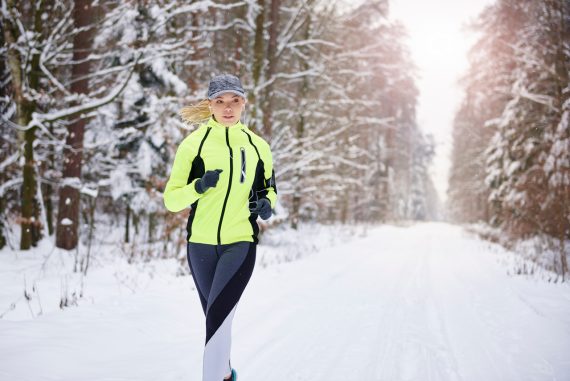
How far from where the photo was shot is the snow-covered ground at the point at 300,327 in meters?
3.31

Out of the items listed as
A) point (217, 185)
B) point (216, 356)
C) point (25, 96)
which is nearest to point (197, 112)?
point (217, 185)

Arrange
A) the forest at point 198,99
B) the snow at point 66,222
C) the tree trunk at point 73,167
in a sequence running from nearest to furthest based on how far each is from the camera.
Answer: the forest at point 198,99, the tree trunk at point 73,167, the snow at point 66,222

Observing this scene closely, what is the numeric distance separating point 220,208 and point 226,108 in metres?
0.70

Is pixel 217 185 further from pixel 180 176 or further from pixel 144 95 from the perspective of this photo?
pixel 144 95

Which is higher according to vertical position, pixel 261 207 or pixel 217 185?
pixel 217 185

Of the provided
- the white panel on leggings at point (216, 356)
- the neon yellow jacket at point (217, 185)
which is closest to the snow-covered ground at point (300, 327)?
the white panel on leggings at point (216, 356)

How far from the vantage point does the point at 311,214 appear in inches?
837

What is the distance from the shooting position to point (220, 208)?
2.51 m

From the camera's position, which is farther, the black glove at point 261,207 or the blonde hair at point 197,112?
the blonde hair at point 197,112

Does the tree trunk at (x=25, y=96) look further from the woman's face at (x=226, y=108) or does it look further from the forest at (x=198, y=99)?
the woman's face at (x=226, y=108)

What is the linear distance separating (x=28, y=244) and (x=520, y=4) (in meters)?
16.3

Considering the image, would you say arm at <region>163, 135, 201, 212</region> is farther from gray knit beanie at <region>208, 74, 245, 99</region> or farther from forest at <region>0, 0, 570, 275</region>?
forest at <region>0, 0, 570, 275</region>

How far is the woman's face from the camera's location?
2572mm

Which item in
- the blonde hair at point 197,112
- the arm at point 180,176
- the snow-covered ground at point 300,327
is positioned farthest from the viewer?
the snow-covered ground at point 300,327
